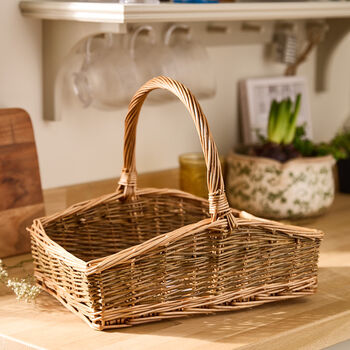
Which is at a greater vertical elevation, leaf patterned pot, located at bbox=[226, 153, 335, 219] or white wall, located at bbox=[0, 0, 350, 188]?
white wall, located at bbox=[0, 0, 350, 188]

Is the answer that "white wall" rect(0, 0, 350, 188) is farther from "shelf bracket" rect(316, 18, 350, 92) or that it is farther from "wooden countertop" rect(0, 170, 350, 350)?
"wooden countertop" rect(0, 170, 350, 350)

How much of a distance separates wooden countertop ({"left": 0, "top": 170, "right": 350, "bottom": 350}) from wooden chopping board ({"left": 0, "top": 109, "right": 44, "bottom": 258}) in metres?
0.20

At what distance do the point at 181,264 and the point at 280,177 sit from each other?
2.21ft

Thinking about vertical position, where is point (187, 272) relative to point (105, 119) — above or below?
below

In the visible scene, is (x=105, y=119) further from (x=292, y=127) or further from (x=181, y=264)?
(x=181, y=264)

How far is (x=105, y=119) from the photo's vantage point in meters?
1.75

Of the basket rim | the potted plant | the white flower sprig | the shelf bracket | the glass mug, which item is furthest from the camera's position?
the shelf bracket

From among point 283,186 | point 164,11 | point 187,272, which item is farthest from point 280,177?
point 187,272

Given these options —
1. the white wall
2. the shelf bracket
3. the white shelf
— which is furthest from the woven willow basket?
the shelf bracket

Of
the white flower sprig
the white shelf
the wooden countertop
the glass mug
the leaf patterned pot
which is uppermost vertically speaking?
the white shelf

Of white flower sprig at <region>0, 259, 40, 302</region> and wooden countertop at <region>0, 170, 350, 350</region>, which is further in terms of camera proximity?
white flower sprig at <region>0, 259, 40, 302</region>

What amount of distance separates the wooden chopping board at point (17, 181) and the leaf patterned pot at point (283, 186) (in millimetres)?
521

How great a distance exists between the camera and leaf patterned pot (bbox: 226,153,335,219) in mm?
1775

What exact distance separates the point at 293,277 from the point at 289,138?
634 mm
